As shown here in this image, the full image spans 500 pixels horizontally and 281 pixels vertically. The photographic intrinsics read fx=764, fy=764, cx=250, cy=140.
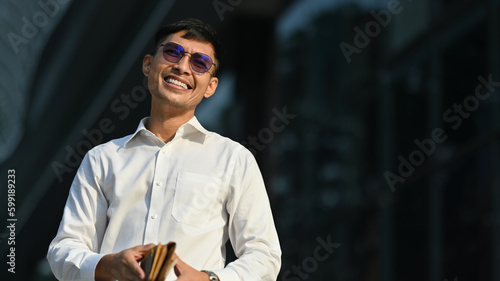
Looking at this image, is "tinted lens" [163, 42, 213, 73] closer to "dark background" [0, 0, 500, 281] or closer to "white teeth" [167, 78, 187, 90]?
"white teeth" [167, 78, 187, 90]

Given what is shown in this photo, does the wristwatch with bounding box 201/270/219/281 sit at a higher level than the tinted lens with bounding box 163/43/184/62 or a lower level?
lower

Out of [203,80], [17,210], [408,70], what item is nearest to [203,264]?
[203,80]

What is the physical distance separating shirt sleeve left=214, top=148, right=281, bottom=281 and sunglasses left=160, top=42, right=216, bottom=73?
31cm

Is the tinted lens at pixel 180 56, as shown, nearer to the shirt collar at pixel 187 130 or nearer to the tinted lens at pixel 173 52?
the tinted lens at pixel 173 52

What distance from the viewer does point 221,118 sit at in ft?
40.1

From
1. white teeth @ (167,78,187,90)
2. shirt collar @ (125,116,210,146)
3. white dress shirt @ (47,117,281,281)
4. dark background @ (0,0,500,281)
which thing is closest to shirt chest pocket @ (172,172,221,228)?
white dress shirt @ (47,117,281,281)

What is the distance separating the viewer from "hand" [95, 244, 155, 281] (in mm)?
1994

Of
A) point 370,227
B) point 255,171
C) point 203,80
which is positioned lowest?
point 370,227

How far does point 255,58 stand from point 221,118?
1.10m

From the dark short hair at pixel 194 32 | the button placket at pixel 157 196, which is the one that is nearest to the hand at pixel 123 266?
the button placket at pixel 157 196

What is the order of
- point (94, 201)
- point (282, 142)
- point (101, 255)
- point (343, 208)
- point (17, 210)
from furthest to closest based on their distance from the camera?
point (282, 142) → point (343, 208) → point (17, 210) → point (94, 201) → point (101, 255)

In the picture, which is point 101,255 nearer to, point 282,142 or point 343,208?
point 343,208

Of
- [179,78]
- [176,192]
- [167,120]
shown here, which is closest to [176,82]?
[179,78]

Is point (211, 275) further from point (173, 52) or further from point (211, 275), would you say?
point (173, 52)
